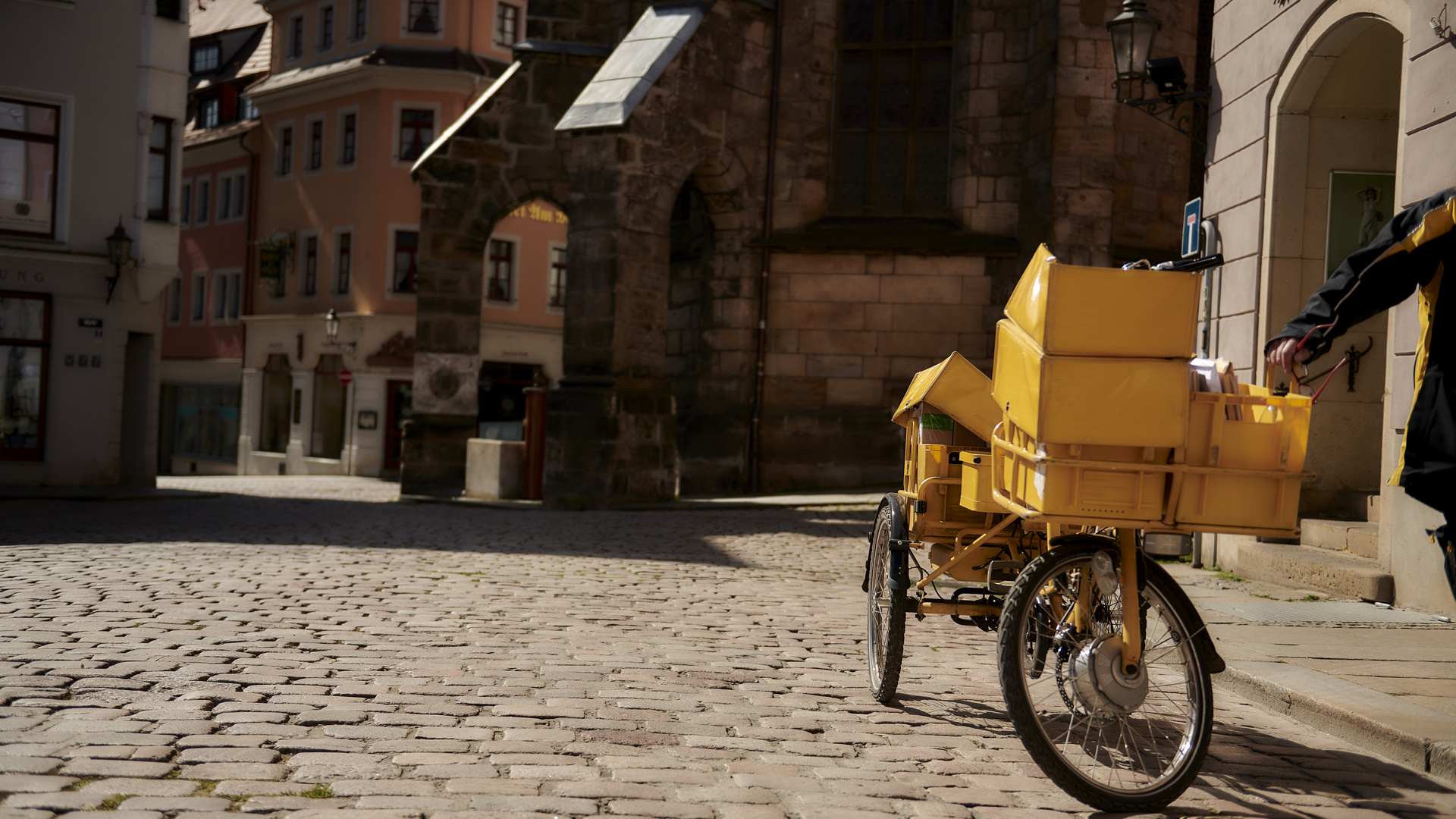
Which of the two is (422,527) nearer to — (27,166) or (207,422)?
(27,166)

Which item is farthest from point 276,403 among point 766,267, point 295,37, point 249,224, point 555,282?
point 766,267

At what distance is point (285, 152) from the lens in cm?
3538

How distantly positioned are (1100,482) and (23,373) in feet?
62.3

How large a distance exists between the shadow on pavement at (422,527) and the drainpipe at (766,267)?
2.30 m

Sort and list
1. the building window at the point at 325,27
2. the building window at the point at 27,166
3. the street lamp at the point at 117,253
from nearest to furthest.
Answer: the building window at the point at 27,166, the street lamp at the point at 117,253, the building window at the point at 325,27

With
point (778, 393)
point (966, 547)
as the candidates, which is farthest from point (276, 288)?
point (966, 547)

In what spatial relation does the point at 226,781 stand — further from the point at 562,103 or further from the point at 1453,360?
the point at 562,103

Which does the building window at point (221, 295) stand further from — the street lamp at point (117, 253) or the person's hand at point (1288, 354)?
the person's hand at point (1288, 354)

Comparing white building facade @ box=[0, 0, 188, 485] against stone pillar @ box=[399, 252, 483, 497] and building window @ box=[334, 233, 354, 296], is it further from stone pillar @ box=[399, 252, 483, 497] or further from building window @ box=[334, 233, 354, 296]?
building window @ box=[334, 233, 354, 296]

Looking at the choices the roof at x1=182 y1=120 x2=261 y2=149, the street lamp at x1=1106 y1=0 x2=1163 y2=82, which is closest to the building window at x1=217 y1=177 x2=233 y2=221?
the roof at x1=182 y1=120 x2=261 y2=149

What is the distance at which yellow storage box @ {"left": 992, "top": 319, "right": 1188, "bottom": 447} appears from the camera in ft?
11.9

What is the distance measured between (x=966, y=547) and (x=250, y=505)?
44.7 feet

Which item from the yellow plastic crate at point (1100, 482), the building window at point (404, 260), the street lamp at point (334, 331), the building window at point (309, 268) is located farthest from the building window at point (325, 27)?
the yellow plastic crate at point (1100, 482)

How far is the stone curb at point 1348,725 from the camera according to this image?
4.06 meters
